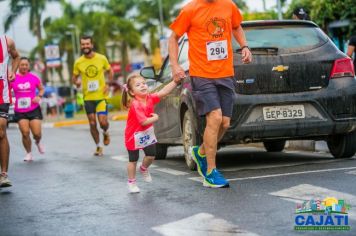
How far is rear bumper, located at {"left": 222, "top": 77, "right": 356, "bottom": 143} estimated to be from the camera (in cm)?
798

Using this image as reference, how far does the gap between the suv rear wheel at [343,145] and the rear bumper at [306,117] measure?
1.05ft

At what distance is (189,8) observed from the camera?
7.26 m

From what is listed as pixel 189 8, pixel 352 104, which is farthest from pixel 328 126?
pixel 189 8

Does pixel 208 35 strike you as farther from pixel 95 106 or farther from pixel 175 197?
pixel 95 106

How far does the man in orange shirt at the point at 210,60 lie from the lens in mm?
7133

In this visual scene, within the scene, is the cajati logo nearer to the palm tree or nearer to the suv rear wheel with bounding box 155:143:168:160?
the suv rear wheel with bounding box 155:143:168:160

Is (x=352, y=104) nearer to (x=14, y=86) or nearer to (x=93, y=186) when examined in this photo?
(x=93, y=186)

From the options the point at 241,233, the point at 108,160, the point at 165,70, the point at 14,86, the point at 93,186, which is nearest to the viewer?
the point at 241,233

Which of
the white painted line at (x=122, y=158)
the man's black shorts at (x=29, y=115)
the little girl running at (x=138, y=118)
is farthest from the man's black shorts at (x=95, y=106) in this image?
the little girl running at (x=138, y=118)

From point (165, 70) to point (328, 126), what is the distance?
8.11ft

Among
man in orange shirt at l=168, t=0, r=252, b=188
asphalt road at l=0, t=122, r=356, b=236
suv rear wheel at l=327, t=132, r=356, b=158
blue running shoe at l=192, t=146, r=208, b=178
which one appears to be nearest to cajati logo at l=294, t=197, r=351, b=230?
asphalt road at l=0, t=122, r=356, b=236

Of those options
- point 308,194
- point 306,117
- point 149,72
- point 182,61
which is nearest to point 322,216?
point 308,194

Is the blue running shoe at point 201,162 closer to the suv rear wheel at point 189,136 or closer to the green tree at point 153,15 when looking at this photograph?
the suv rear wheel at point 189,136

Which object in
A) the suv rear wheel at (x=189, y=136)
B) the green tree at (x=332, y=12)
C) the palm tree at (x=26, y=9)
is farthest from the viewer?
the palm tree at (x=26, y=9)
